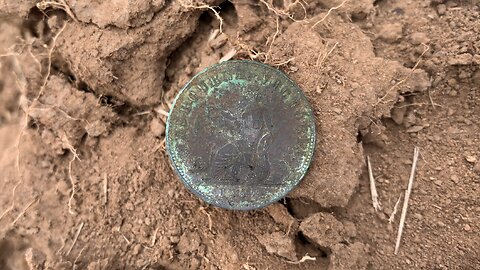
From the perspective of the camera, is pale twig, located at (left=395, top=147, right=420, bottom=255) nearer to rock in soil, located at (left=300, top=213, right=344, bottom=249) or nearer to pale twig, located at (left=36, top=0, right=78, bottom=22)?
rock in soil, located at (left=300, top=213, right=344, bottom=249)

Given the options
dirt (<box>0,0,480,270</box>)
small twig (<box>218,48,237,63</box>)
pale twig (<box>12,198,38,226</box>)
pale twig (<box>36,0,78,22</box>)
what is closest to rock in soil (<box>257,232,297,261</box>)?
dirt (<box>0,0,480,270</box>)

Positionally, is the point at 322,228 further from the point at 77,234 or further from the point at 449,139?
the point at 77,234

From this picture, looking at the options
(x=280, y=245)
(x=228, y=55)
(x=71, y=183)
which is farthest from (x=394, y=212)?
Answer: (x=71, y=183)

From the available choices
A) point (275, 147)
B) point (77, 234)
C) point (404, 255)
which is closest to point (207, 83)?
point (275, 147)

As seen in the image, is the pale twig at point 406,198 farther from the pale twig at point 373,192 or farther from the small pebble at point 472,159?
the small pebble at point 472,159

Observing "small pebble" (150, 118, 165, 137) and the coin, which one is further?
"small pebble" (150, 118, 165, 137)

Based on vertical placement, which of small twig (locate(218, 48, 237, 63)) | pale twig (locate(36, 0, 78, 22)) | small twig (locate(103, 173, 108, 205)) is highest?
pale twig (locate(36, 0, 78, 22))
